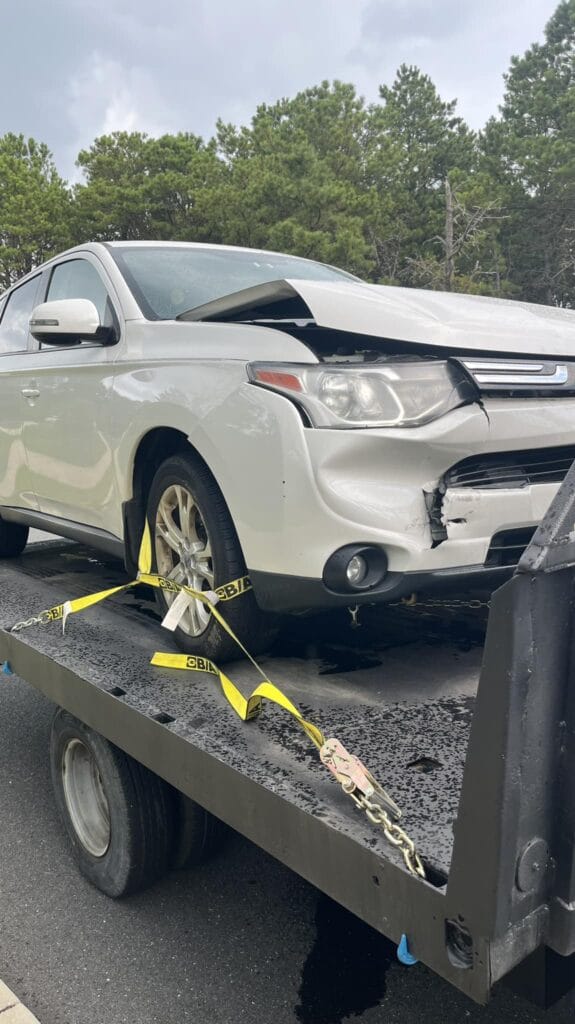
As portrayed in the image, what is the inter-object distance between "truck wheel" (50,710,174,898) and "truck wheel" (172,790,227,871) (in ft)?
0.11

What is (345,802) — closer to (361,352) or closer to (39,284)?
(361,352)

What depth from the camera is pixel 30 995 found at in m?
2.31

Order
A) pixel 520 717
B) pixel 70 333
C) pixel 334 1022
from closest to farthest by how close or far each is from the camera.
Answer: pixel 520 717 < pixel 334 1022 < pixel 70 333

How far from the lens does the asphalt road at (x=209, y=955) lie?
2.19 metres

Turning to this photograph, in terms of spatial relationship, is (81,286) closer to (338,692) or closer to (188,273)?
(188,273)

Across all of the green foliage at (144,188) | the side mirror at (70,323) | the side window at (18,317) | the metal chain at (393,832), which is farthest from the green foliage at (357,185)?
the metal chain at (393,832)

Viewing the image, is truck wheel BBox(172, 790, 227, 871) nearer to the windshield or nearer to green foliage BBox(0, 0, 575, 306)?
the windshield

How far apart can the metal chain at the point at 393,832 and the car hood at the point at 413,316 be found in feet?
4.20

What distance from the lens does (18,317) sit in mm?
4660

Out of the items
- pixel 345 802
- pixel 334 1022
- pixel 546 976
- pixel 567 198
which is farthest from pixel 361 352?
pixel 567 198

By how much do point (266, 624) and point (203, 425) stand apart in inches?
27.4

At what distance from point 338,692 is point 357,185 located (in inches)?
1287

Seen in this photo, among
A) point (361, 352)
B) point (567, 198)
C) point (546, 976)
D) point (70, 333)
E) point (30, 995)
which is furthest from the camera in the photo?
point (567, 198)

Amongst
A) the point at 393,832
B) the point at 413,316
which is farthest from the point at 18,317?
the point at 393,832
